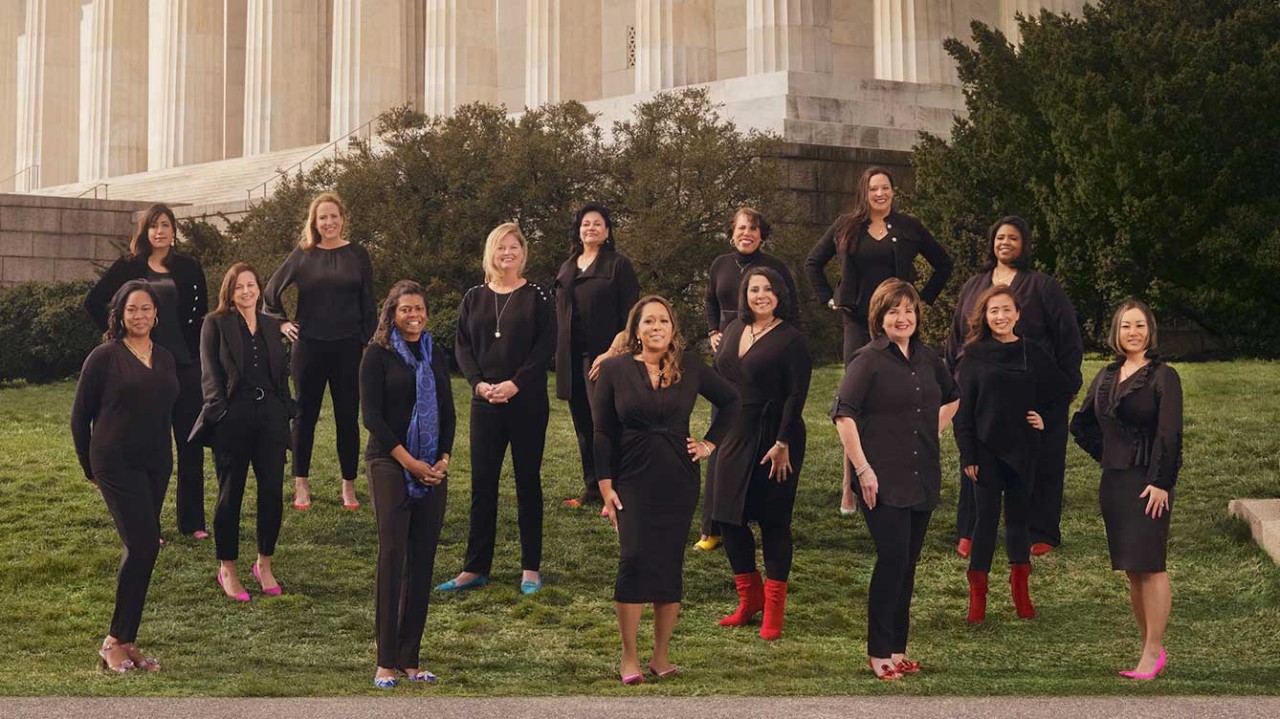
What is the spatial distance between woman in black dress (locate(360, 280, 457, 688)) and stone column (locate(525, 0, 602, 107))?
27069mm

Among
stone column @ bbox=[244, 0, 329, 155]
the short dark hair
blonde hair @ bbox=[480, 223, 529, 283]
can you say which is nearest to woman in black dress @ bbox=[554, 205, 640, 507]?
blonde hair @ bbox=[480, 223, 529, 283]

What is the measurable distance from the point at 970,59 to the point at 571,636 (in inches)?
656

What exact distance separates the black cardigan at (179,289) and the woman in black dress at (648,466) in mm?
4109

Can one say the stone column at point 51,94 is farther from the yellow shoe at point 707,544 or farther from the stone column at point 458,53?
the yellow shoe at point 707,544

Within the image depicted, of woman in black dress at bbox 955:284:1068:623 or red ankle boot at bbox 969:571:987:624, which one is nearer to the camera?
woman in black dress at bbox 955:284:1068:623

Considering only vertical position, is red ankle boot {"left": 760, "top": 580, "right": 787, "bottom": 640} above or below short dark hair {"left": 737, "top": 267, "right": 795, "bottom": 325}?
below

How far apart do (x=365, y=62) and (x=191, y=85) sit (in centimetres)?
863

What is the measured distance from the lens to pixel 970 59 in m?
25.0


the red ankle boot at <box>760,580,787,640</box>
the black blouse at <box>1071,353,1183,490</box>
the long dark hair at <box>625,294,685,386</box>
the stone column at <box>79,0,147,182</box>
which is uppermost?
the stone column at <box>79,0,147,182</box>

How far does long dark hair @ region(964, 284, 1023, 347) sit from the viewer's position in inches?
392

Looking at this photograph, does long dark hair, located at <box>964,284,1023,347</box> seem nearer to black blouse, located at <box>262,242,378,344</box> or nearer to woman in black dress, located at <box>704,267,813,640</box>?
woman in black dress, located at <box>704,267,813,640</box>

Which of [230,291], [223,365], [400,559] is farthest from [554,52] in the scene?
[400,559]

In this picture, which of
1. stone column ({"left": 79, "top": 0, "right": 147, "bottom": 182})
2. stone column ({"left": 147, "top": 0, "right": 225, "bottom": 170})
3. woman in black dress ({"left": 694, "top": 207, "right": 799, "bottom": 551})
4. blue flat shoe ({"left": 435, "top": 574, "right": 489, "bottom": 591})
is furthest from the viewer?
stone column ({"left": 79, "top": 0, "right": 147, "bottom": 182})

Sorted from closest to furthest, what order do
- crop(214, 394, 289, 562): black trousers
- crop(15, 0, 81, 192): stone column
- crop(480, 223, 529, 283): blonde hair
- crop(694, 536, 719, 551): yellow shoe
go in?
crop(480, 223, 529, 283): blonde hair
crop(214, 394, 289, 562): black trousers
crop(694, 536, 719, 551): yellow shoe
crop(15, 0, 81, 192): stone column
